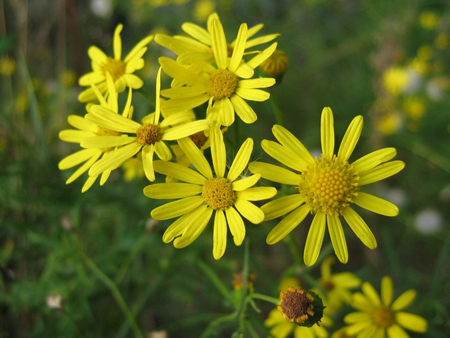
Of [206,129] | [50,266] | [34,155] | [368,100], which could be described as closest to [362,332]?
[206,129]

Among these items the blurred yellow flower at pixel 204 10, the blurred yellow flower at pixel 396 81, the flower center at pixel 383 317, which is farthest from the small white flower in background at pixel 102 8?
the flower center at pixel 383 317

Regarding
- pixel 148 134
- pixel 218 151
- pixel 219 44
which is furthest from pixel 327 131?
pixel 148 134

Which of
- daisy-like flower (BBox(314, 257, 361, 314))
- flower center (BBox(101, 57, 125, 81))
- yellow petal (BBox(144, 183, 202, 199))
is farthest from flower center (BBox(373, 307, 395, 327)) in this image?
flower center (BBox(101, 57, 125, 81))

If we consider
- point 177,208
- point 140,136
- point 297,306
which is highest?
point 140,136

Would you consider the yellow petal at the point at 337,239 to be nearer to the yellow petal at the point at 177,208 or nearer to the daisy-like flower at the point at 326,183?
the daisy-like flower at the point at 326,183

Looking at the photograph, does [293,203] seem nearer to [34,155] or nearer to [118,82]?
[118,82]

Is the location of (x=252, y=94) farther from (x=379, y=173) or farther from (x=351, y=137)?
(x=379, y=173)
